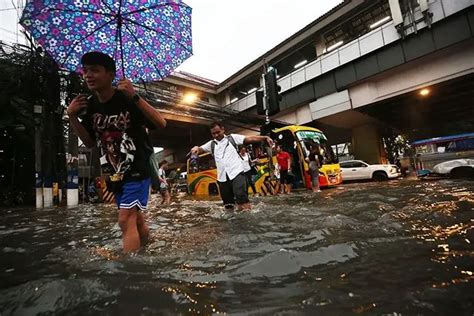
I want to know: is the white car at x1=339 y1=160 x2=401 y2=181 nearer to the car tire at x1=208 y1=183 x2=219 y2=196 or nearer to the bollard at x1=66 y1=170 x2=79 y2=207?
the car tire at x1=208 y1=183 x2=219 y2=196

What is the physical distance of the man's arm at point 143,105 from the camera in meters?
2.19

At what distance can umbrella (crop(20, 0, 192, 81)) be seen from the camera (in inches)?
119

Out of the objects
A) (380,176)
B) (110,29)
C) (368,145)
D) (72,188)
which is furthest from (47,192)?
(368,145)

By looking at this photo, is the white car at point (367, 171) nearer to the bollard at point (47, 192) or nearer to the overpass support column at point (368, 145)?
the overpass support column at point (368, 145)

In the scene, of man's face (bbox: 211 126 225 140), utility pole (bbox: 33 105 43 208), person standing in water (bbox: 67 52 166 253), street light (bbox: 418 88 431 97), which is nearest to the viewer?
person standing in water (bbox: 67 52 166 253)

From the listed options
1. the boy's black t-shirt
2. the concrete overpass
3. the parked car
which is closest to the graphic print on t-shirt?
the boy's black t-shirt

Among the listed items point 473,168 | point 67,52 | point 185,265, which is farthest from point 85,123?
point 473,168

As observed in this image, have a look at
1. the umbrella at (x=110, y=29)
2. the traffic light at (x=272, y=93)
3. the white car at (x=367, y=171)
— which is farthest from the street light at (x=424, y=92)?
the umbrella at (x=110, y=29)

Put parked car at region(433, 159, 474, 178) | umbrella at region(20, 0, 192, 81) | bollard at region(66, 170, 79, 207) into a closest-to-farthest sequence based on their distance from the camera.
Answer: umbrella at region(20, 0, 192, 81), parked car at region(433, 159, 474, 178), bollard at region(66, 170, 79, 207)

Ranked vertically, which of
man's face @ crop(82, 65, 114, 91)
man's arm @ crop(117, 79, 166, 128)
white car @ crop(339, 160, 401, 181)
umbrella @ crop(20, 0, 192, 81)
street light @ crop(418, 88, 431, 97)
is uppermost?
street light @ crop(418, 88, 431, 97)

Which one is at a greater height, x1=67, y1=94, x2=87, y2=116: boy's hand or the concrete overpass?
the concrete overpass

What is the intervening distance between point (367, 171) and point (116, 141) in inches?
640

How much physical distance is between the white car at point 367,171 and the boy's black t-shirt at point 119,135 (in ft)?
52.5

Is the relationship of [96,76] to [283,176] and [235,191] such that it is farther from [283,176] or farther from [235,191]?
[283,176]
